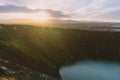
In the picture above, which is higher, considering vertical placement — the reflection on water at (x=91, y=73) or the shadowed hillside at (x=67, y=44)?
the shadowed hillside at (x=67, y=44)

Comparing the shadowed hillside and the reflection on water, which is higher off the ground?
the shadowed hillside

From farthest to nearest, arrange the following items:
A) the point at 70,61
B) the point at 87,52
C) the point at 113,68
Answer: the point at 87,52 → the point at 70,61 → the point at 113,68

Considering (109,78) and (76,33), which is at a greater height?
(76,33)

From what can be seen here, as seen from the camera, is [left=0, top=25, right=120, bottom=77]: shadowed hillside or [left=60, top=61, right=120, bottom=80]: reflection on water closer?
[left=60, top=61, right=120, bottom=80]: reflection on water

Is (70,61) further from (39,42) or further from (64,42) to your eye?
(64,42)

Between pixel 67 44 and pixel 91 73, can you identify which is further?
pixel 67 44

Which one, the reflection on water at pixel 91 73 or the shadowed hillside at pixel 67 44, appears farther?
the shadowed hillside at pixel 67 44

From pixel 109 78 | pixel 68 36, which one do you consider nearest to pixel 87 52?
pixel 68 36

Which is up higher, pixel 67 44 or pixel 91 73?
pixel 67 44

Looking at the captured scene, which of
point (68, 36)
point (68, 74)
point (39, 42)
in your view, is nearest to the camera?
point (68, 74)

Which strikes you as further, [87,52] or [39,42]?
[87,52]

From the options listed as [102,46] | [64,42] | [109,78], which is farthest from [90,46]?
[109,78]
